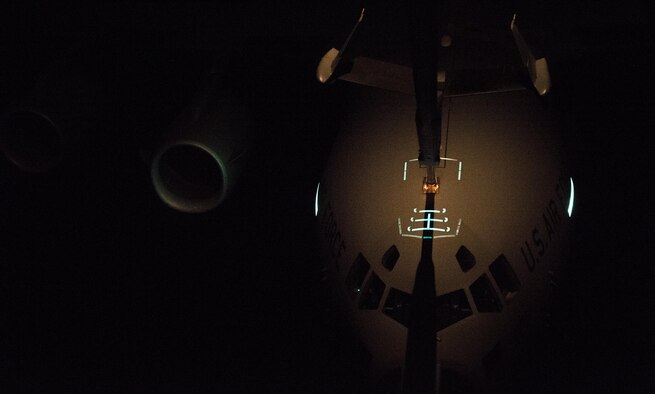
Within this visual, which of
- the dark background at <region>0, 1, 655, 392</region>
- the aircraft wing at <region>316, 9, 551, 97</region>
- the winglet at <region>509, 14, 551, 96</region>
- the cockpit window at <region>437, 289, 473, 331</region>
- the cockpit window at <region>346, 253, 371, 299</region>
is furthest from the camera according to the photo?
the dark background at <region>0, 1, 655, 392</region>

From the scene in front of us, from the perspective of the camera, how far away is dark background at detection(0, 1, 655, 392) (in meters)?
3.54

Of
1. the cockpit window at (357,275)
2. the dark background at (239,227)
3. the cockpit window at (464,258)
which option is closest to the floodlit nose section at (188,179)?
the dark background at (239,227)

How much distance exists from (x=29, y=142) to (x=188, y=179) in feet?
2.37

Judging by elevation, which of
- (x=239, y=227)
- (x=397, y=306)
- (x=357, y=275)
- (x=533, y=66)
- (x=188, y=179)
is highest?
(x=239, y=227)

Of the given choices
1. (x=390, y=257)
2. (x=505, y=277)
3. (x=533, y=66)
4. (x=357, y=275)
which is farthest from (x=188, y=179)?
(x=533, y=66)

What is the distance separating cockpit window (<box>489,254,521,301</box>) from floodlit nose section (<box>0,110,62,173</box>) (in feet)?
6.28

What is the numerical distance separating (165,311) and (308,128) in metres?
1.44

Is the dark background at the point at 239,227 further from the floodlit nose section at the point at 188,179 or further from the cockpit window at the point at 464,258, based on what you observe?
the cockpit window at the point at 464,258

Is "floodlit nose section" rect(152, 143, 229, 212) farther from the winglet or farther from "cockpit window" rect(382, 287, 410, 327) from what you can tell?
the winglet

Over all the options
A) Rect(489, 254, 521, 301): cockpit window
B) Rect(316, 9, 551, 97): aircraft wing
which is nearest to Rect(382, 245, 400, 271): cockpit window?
Rect(489, 254, 521, 301): cockpit window

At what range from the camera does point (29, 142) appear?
3240 millimetres

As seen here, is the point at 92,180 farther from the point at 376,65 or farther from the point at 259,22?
Answer: the point at 376,65

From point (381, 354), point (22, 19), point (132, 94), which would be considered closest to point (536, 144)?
point (381, 354)

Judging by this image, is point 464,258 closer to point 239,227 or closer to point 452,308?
point 452,308
